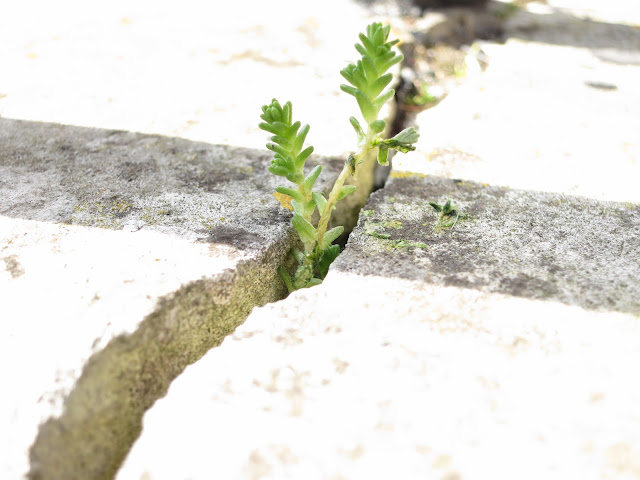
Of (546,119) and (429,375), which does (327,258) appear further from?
(546,119)

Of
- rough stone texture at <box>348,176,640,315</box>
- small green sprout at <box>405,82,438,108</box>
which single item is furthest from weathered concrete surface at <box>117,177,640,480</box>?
→ small green sprout at <box>405,82,438,108</box>

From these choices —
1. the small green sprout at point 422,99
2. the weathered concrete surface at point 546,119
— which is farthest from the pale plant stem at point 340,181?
the small green sprout at point 422,99

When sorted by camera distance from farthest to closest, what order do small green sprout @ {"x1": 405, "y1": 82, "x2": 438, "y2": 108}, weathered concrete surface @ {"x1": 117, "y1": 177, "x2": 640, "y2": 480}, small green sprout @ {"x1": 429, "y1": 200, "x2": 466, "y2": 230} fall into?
small green sprout @ {"x1": 405, "y1": 82, "x2": 438, "y2": 108}, small green sprout @ {"x1": 429, "y1": 200, "x2": 466, "y2": 230}, weathered concrete surface @ {"x1": 117, "y1": 177, "x2": 640, "y2": 480}

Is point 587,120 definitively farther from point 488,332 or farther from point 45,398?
point 45,398

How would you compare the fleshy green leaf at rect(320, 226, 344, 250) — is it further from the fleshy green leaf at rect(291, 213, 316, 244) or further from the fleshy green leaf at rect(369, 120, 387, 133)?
the fleshy green leaf at rect(369, 120, 387, 133)

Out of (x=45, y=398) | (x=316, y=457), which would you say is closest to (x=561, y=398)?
(x=316, y=457)

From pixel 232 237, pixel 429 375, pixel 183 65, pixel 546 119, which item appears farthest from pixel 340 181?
pixel 183 65

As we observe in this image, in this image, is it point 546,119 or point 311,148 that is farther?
point 546,119
